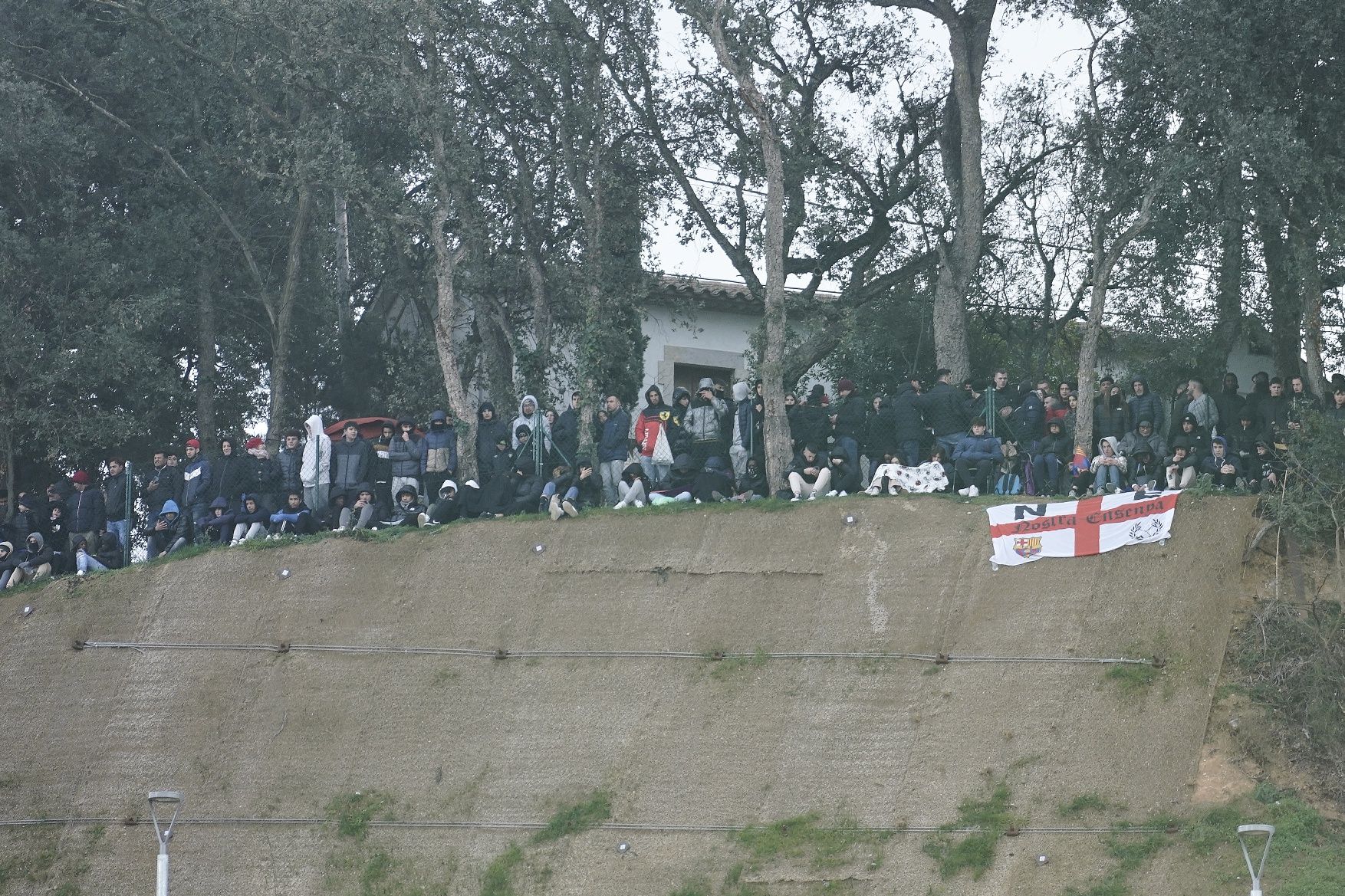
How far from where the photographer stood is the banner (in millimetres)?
17078

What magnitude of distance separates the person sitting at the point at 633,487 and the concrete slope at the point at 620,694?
48 centimetres

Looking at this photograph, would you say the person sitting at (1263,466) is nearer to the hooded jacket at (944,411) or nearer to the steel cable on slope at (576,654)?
the steel cable on slope at (576,654)

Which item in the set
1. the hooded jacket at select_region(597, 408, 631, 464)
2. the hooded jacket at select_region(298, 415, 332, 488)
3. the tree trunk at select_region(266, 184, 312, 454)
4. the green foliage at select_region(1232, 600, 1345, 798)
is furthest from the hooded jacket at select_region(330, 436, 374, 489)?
the green foliage at select_region(1232, 600, 1345, 798)

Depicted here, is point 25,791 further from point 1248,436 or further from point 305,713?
point 1248,436

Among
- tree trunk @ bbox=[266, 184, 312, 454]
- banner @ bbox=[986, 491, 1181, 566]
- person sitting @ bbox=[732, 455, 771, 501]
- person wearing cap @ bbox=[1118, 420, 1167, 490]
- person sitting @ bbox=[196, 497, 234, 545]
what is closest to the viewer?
banner @ bbox=[986, 491, 1181, 566]

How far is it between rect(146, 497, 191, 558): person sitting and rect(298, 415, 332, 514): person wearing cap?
6.07ft

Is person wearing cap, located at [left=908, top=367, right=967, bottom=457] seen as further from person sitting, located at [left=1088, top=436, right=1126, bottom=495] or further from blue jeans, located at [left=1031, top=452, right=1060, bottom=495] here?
person sitting, located at [left=1088, top=436, right=1126, bottom=495]

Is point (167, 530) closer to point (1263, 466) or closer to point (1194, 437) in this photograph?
point (1194, 437)

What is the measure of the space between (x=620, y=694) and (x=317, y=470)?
6451 mm

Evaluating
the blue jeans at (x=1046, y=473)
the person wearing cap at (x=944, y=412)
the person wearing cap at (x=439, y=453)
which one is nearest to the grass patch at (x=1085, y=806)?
the blue jeans at (x=1046, y=473)

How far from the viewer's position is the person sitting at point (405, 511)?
2109 centimetres

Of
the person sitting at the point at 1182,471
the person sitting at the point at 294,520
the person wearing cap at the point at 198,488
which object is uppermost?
→ the person sitting at the point at 1182,471

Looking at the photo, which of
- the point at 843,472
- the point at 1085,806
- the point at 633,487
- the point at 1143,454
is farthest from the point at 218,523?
the point at 1085,806

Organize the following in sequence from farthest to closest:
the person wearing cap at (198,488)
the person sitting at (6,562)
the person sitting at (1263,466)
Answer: the person sitting at (6,562)
the person wearing cap at (198,488)
the person sitting at (1263,466)
